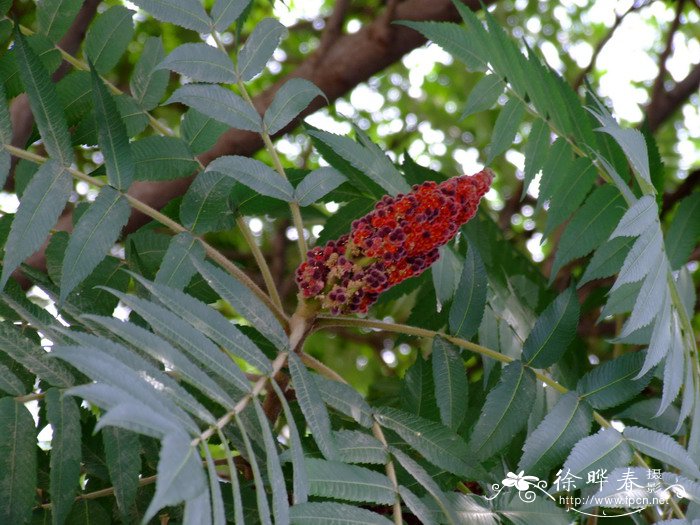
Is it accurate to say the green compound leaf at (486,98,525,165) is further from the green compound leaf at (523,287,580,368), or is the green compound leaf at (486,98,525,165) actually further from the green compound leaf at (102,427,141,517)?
the green compound leaf at (102,427,141,517)

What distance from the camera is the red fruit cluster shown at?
132cm

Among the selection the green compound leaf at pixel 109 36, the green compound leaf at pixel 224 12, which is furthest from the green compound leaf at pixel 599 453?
the green compound leaf at pixel 109 36

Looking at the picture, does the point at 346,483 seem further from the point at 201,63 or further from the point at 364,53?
the point at 364,53

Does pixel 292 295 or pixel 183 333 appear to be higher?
pixel 292 295

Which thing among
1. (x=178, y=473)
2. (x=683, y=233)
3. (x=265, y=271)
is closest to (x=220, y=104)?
(x=265, y=271)

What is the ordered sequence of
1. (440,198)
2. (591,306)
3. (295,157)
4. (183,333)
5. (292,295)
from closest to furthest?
(183,333) → (440,198) → (591,306) → (292,295) → (295,157)

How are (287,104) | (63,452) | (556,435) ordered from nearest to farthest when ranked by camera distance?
(63,452)
(556,435)
(287,104)

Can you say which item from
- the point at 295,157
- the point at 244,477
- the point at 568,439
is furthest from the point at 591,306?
the point at 295,157

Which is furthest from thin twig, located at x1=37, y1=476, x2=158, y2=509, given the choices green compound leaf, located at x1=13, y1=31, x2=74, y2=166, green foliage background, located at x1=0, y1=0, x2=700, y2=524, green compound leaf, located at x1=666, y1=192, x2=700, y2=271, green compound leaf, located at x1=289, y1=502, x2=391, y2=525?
green compound leaf, located at x1=666, y1=192, x2=700, y2=271

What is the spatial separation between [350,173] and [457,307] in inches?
15.4

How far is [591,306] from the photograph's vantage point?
223cm

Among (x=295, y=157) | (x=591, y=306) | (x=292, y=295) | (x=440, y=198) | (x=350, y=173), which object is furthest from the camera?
(x=295, y=157)

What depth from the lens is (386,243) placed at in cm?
131

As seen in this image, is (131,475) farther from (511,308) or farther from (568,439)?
(511,308)
